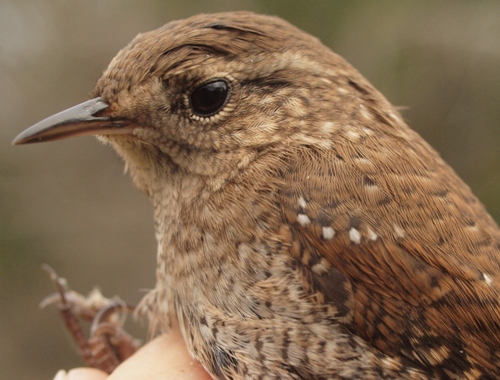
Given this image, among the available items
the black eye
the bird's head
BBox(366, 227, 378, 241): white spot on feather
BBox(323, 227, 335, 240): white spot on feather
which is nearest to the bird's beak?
the bird's head

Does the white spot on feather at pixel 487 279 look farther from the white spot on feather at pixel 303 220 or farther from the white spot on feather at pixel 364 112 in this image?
the white spot on feather at pixel 364 112

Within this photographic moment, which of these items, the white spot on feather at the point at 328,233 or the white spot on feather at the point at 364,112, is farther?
the white spot on feather at the point at 364,112

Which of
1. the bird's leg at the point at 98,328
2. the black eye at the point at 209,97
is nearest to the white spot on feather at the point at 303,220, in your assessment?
the black eye at the point at 209,97

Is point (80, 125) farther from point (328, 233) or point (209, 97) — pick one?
point (328, 233)

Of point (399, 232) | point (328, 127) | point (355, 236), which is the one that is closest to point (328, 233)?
point (355, 236)

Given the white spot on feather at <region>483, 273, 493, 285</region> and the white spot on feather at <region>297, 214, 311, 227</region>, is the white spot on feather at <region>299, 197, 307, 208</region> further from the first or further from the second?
the white spot on feather at <region>483, 273, 493, 285</region>

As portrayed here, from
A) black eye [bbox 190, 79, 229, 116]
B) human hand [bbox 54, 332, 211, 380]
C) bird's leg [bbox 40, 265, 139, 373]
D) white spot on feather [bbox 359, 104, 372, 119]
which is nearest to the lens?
black eye [bbox 190, 79, 229, 116]
